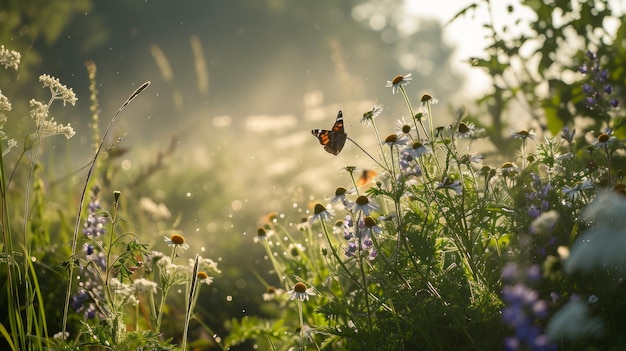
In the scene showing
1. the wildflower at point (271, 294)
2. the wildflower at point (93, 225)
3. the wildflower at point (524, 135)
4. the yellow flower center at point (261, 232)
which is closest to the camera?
the wildflower at point (524, 135)

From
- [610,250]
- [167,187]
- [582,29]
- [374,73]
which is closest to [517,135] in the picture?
[610,250]

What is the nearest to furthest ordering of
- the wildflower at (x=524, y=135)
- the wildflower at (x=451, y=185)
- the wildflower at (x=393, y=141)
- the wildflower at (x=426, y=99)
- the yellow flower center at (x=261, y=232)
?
the wildflower at (x=451, y=185), the wildflower at (x=393, y=141), the wildflower at (x=426, y=99), the wildflower at (x=524, y=135), the yellow flower center at (x=261, y=232)

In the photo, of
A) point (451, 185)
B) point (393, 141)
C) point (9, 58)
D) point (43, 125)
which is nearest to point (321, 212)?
point (393, 141)

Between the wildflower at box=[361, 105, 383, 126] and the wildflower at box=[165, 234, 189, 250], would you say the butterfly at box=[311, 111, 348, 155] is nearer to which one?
the wildflower at box=[361, 105, 383, 126]

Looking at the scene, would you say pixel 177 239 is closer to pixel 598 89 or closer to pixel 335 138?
pixel 335 138

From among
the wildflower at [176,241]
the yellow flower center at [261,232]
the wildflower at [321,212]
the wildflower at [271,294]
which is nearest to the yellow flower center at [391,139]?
the wildflower at [321,212]

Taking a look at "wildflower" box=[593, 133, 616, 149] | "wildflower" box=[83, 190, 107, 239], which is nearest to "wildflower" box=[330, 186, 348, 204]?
"wildflower" box=[593, 133, 616, 149]

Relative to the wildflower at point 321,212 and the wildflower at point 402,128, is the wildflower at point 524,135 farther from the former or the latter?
the wildflower at point 321,212

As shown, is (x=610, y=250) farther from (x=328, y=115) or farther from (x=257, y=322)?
(x=328, y=115)

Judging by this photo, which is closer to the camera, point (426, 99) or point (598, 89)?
point (426, 99)
